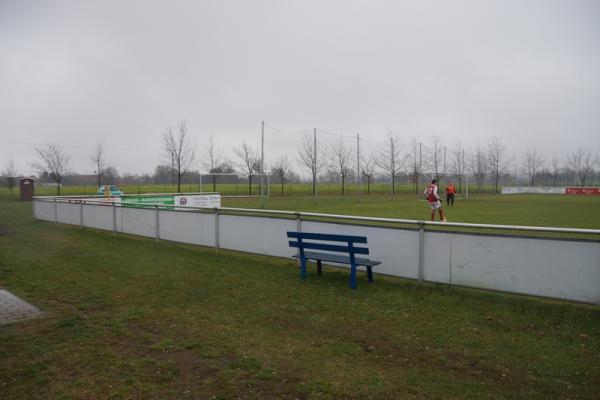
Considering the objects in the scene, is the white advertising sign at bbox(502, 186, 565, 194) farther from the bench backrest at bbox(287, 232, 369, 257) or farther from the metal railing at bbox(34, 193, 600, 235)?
the bench backrest at bbox(287, 232, 369, 257)

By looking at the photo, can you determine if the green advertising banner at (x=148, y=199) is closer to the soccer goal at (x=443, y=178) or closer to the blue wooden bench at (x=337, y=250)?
the blue wooden bench at (x=337, y=250)

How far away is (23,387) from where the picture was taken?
376 centimetres

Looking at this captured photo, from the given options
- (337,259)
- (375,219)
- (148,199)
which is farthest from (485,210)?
(337,259)

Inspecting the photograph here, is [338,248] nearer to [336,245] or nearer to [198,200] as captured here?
[336,245]

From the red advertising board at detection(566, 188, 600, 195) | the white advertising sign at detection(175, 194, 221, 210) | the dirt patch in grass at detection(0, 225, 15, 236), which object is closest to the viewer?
the dirt patch in grass at detection(0, 225, 15, 236)

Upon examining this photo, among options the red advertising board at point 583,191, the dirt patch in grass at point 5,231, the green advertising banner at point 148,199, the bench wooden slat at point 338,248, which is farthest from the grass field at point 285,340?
the red advertising board at point 583,191

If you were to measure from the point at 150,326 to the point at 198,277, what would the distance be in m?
2.63

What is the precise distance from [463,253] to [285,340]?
320 cm

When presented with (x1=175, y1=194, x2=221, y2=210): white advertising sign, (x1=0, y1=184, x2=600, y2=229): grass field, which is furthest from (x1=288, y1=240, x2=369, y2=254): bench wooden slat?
(x1=175, y1=194, x2=221, y2=210): white advertising sign

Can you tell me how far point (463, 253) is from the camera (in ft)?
22.0

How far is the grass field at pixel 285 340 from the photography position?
380cm

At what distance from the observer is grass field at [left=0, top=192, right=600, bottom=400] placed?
3.80m

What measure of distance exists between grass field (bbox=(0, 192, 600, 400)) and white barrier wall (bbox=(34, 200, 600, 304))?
251 mm

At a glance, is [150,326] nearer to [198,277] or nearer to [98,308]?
[98,308]
